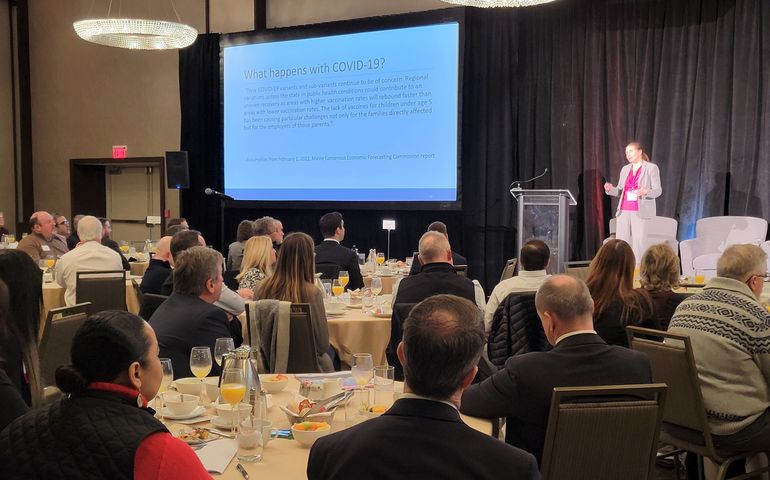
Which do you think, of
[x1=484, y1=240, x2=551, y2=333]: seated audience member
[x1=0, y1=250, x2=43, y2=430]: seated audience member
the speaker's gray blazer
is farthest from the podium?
[x1=0, y1=250, x2=43, y2=430]: seated audience member

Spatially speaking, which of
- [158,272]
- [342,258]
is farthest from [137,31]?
[158,272]

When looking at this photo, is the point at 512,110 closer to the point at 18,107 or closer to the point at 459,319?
the point at 459,319

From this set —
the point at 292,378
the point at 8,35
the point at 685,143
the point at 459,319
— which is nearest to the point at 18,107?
the point at 8,35

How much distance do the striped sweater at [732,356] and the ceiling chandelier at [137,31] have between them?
291 inches

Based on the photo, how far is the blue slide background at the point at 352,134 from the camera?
10102 millimetres

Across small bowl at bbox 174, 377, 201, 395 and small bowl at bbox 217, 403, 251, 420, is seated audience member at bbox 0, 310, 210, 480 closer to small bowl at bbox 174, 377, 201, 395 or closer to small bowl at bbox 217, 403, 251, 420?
small bowl at bbox 217, 403, 251, 420

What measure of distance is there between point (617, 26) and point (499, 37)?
154 centimetres

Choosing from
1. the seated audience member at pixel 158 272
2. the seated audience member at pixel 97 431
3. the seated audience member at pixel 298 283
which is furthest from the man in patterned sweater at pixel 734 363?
the seated audience member at pixel 158 272

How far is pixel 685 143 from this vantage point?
30.5ft

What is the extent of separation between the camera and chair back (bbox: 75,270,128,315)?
19.4ft

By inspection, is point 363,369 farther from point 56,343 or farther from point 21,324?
point 56,343

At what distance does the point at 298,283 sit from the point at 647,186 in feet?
19.9

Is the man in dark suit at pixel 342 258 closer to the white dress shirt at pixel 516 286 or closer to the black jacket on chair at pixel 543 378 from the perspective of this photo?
the white dress shirt at pixel 516 286

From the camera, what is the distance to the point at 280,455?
7.40ft
